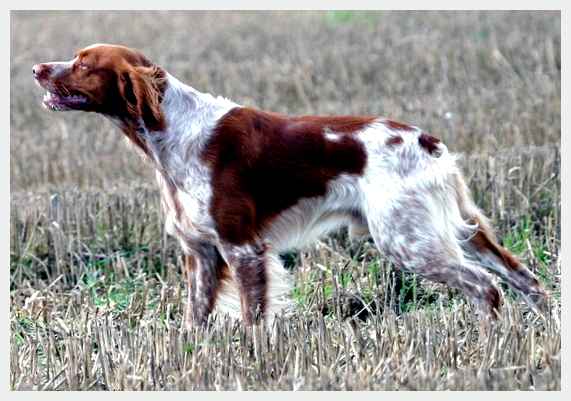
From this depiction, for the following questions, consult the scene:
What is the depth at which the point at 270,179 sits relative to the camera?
568cm

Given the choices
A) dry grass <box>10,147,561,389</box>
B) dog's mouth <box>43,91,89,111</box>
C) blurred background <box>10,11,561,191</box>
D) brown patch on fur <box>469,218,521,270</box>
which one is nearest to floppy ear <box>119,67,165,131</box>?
dog's mouth <box>43,91,89,111</box>

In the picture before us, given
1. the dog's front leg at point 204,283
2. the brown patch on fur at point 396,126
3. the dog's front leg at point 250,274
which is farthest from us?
the dog's front leg at point 204,283

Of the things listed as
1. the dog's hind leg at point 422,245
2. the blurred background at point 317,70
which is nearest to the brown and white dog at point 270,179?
the dog's hind leg at point 422,245

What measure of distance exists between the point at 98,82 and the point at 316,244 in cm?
189

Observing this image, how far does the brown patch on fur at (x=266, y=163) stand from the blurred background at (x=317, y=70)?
3305 millimetres

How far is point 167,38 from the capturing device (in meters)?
14.1

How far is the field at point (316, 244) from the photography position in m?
4.82

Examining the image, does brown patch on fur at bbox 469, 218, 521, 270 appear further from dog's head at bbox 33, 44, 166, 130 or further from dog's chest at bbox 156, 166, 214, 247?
dog's head at bbox 33, 44, 166, 130

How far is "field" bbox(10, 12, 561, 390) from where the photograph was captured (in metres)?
4.82

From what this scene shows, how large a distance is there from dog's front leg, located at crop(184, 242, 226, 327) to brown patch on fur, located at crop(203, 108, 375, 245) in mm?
280

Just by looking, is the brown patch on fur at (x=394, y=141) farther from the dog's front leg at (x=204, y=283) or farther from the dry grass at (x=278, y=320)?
the dog's front leg at (x=204, y=283)

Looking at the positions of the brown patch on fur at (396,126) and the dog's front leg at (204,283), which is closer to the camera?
the brown patch on fur at (396,126)

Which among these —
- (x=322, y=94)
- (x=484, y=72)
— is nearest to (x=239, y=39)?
(x=322, y=94)

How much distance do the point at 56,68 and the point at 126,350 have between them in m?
1.42
